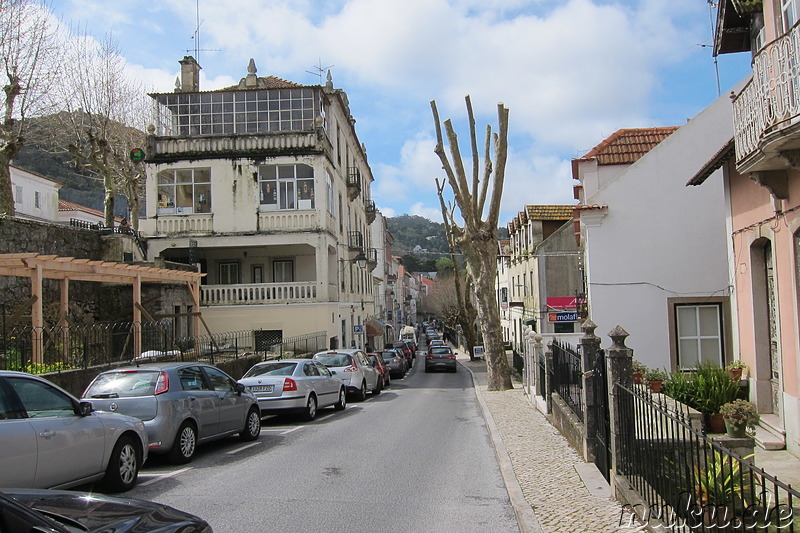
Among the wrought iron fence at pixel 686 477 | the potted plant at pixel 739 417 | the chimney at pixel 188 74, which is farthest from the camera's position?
the chimney at pixel 188 74

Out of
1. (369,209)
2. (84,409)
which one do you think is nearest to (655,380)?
(84,409)

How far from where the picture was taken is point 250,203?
3019cm

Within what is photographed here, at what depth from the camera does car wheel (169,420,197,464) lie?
954 cm

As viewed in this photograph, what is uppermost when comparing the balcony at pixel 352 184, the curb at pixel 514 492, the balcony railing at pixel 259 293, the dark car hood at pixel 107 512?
the balcony at pixel 352 184

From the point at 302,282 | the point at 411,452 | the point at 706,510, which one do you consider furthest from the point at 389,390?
the point at 706,510

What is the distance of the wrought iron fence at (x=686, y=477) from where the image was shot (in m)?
3.95

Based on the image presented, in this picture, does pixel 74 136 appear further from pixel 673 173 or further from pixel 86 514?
pixel 86 514

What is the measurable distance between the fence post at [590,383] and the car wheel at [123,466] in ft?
18.8

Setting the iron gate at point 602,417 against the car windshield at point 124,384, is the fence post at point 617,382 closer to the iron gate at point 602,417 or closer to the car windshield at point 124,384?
the iron gate at point 602,417

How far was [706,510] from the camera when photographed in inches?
180

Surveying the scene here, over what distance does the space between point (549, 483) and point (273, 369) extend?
8.76m

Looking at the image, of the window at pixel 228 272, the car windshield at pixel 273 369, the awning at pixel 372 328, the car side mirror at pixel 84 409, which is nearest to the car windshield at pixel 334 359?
the car windshield at pixel 273 369

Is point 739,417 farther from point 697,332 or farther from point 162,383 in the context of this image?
point 162,383

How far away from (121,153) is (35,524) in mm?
34975
